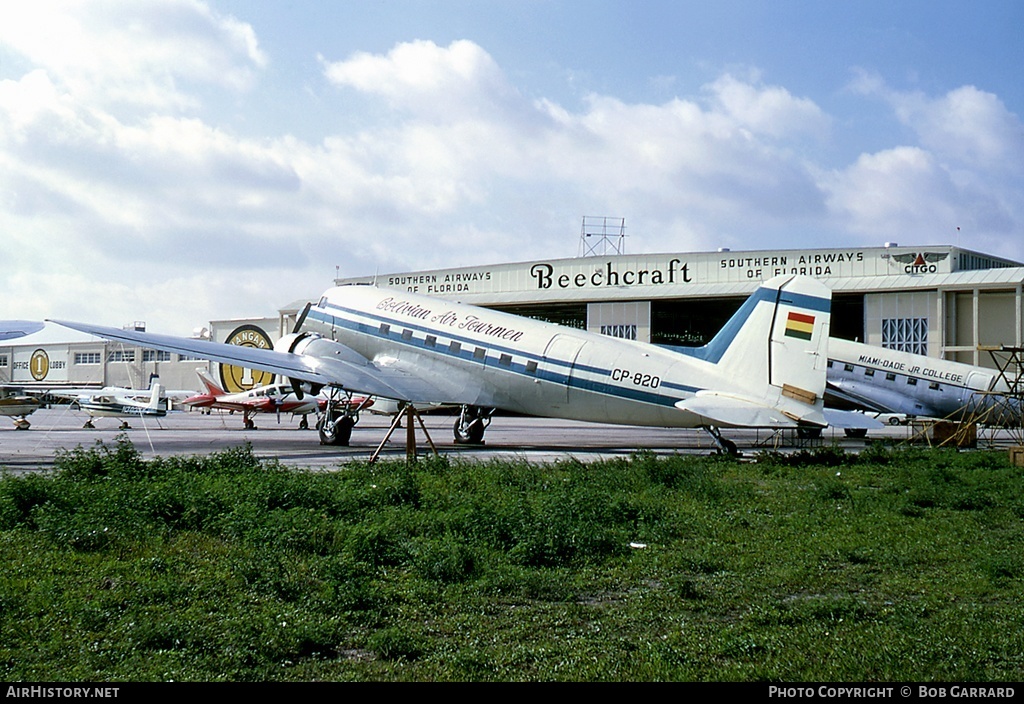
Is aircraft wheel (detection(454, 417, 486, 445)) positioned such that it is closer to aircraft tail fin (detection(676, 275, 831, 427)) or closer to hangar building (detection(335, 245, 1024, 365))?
aircraft tail fin (detection(676, 275, 831, 427))

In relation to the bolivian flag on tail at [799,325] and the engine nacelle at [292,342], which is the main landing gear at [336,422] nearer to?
the engine nacelle at [292,342]

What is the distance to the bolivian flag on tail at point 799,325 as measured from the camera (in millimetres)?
21031

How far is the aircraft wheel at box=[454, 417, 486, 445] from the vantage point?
28.7 meters

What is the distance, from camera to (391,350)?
1118 inches

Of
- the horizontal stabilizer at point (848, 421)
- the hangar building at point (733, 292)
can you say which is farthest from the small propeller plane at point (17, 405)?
the horizontal stabilizer at point (848, 421)

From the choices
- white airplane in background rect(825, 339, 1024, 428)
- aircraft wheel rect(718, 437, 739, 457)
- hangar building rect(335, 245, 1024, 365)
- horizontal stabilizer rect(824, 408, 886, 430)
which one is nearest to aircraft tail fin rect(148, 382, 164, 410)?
hangar building rect(335, 245, 1024, 365)

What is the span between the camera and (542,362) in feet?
81.4

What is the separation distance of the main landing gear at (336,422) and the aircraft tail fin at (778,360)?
10.3 meters

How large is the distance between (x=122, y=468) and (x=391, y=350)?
1350cm

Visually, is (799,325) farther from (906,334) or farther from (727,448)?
(906,334)

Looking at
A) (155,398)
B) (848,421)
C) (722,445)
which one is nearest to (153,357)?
(155,398)

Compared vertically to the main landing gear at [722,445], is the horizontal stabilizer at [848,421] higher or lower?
higher

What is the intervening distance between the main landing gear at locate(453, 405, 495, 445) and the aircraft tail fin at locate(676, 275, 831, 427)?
8.71 meters
